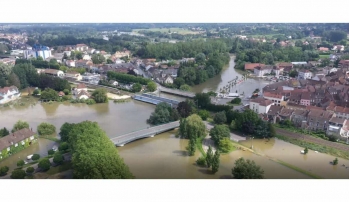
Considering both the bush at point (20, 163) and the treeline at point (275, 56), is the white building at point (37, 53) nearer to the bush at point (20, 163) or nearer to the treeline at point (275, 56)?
the treeline at point (275, 56)

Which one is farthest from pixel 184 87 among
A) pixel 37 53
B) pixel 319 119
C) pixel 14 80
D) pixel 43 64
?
pixel 37 53

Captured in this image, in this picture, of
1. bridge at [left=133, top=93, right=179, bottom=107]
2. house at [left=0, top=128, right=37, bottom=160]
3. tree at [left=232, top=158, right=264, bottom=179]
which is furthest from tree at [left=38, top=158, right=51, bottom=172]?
bridge at [left=133, top=93, right=179, bottom=107]

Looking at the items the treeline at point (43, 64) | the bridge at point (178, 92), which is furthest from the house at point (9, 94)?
the bridge at point (178, 92)

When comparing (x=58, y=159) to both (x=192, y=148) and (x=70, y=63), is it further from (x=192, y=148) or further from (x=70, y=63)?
(x=70, y=63)

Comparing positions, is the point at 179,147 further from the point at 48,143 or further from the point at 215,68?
the point at 215,68

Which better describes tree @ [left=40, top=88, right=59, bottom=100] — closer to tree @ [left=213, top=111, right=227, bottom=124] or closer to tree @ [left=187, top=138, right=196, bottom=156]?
tree @ [left=213, top=111, right=227, bottom=124]

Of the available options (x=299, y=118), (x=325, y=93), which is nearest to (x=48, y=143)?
(x=299, y=118)
